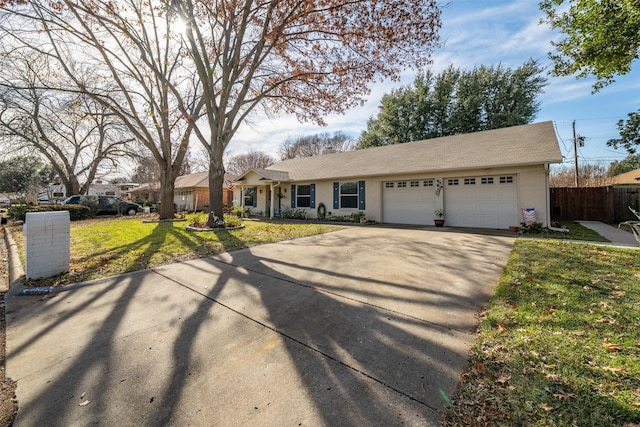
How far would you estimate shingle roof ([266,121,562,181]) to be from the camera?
32.7 ft

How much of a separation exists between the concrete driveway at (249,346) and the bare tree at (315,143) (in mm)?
36181

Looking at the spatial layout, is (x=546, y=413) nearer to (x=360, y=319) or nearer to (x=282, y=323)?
(x=360, y=319)

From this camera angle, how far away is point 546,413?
1.78 metres

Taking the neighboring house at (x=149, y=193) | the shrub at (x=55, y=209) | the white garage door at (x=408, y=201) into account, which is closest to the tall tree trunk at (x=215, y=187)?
the white garage door at (x=408, y=201)

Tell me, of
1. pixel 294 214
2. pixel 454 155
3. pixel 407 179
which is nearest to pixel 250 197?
pixel 294 214

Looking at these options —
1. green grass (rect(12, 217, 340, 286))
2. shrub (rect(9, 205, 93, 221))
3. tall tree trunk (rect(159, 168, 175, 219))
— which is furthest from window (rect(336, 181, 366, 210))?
shrub (rect(9, 205, 93, 221))

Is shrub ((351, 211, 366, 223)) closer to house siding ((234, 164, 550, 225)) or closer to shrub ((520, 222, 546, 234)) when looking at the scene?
house siding ((234, 164, 550, 225))

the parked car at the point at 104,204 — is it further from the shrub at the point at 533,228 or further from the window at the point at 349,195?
the shrub at the point at 533,228

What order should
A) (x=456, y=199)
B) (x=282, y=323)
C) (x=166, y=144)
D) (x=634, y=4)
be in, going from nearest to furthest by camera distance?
(x=282, y=323) < (x=634, y=4) < (x=456, y=199) < (x=166, y=144)

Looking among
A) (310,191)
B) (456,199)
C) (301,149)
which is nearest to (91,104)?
(310,191)

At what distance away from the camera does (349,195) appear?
1493 centimetres

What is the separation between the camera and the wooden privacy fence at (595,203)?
12539mm

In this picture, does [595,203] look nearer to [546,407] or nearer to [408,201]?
[408,201]

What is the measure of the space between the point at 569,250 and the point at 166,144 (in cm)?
1715
